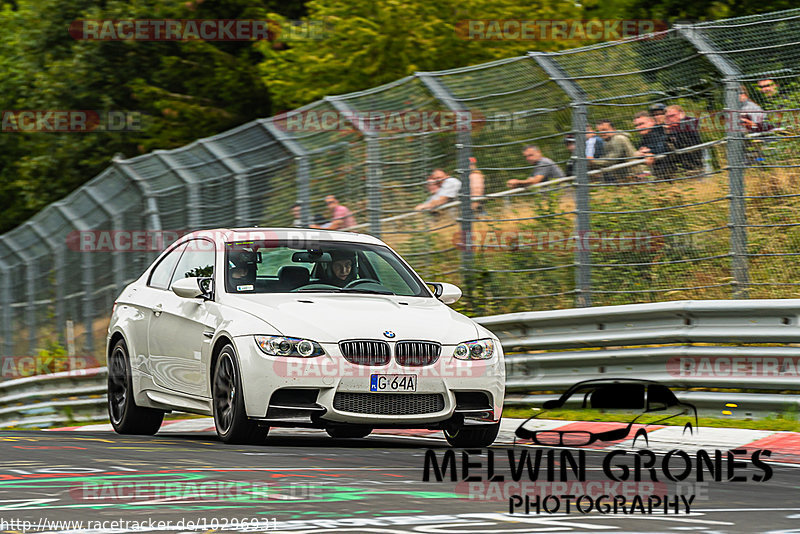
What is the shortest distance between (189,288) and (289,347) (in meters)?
1.30

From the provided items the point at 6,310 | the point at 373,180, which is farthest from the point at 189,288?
the point at 6,310

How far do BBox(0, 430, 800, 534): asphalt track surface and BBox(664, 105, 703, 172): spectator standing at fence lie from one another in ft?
11.4

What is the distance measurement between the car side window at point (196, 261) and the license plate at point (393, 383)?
6.25 feet

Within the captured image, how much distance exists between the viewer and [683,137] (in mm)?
12305

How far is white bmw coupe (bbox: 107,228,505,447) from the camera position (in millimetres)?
9633

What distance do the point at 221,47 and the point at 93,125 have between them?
14.7ft

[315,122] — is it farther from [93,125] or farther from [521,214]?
[93,125]

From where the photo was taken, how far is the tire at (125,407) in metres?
12.0

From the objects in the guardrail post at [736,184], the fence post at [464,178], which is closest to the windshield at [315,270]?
the guardrail post at [736,184]

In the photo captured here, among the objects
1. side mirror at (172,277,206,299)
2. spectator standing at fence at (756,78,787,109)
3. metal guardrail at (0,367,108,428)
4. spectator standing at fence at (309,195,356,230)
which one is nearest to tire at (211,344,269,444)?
side mirror at (172,277,206,299)

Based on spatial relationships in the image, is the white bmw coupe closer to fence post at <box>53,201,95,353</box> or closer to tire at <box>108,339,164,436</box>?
tire at <box>108,339,164,436</box>

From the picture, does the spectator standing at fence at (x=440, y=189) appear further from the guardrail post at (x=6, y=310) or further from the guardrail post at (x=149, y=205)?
the guardrail post at (x=6, y=310)

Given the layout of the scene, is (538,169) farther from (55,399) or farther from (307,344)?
(55,399)

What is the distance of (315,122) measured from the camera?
53.8 feet
